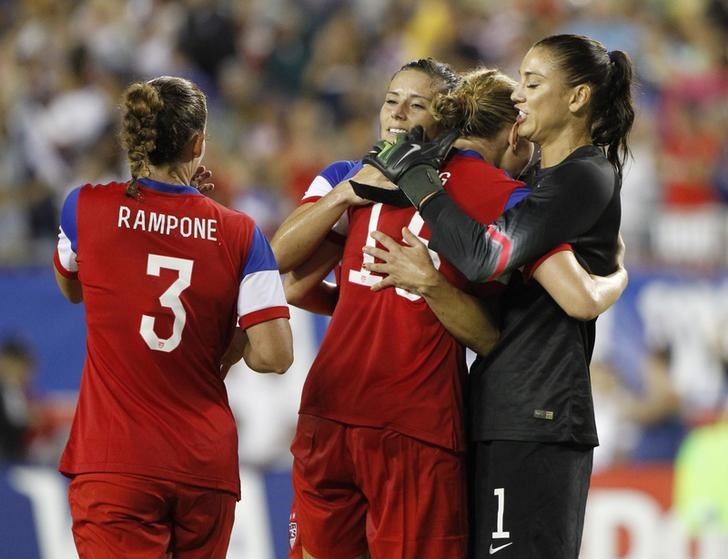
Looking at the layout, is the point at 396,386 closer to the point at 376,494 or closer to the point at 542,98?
the point at 376,494

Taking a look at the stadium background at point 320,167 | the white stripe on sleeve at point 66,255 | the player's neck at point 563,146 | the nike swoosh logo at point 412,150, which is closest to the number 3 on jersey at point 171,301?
the white stripe on sleeve at point 66,255

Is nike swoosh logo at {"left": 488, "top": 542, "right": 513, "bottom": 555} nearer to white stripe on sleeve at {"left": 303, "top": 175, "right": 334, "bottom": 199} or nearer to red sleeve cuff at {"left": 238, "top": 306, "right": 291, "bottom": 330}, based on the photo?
red sleeve cuff at {"left": 238, "top": 306, "right": 291, "bottom": 330}

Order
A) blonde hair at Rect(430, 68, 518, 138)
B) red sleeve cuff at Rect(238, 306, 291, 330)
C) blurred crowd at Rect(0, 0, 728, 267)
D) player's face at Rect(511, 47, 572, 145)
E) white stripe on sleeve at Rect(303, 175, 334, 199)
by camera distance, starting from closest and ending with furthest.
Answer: red sleeve cuff at Rect(238, 306, 291, 330), player's face at Rect(511, 47, 572, 145), blonde hair at Rect(430, 68, 518, 138), white stripe on sleeve at Rect(303, 175, 334, 199), blurred crowd at Rect(0, 0, 728, 267)

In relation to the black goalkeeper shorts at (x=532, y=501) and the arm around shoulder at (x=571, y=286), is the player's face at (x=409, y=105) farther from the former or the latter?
the black goalkeeper shorts at (x=532, y=501)

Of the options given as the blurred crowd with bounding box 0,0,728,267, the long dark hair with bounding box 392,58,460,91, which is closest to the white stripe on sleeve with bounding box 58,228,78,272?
the long dark hair with bounding box 392,58,460,91

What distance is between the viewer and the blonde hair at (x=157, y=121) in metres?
3.34


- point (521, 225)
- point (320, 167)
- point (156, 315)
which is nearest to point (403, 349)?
point (521, 225)

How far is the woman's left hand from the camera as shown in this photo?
3.50 meters

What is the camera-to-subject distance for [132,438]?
131 inches

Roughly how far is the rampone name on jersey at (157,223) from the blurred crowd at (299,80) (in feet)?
15.4

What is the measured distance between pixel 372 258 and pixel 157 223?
26.2 inches

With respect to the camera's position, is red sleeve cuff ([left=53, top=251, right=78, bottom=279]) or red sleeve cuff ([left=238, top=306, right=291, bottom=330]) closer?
red sleeve cuff ([left=238, top=306, right=291, bottom=330])

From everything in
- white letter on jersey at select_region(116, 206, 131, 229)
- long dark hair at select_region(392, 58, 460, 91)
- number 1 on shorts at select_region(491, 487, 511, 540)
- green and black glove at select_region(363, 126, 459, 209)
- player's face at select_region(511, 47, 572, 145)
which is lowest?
number 1 on shorts at select_region(491, 487, 511, 540)

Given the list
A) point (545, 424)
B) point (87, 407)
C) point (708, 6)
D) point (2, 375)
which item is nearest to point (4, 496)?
point (2, 375)
